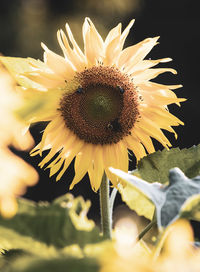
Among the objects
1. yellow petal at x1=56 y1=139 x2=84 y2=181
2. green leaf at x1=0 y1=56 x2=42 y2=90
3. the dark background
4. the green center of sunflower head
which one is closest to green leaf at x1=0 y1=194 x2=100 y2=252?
green leaf at x1=0 y1=56 x2=42 y2=90

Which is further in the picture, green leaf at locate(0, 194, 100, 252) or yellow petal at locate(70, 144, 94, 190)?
yellow petal at locate(70, 144, 94, 190)

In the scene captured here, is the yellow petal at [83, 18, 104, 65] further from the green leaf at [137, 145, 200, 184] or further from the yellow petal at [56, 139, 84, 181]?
the green leaf at [137, 145, 200, 184]

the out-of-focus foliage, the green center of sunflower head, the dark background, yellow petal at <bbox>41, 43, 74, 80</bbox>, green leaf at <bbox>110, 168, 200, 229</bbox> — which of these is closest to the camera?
green leaf at <bbox>110, 168, 200, 229</bbox>

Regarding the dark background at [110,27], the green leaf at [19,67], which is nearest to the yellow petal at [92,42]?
the green leaf at [19,67]

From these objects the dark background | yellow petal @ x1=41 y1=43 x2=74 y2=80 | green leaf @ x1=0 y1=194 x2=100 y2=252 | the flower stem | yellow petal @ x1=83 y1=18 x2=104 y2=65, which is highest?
the dark background

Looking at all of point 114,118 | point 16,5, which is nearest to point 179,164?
Result: point 114,118

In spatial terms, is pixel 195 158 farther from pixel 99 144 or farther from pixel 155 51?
pixel 155 51
